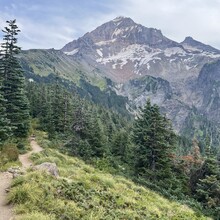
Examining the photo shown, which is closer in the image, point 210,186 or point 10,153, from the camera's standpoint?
point 10,153

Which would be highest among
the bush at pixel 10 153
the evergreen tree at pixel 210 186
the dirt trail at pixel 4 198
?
the dirt trail at pixel 4 198

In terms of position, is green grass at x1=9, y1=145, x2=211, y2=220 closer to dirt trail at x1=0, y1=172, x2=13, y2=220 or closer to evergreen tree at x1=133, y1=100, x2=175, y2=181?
dirt trail at x1=0, y1=172, x2=13, y2=220

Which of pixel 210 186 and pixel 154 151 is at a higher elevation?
pixel 154 151

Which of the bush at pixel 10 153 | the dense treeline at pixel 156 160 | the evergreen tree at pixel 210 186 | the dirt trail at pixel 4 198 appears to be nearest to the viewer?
the dirt trail at pixel 4 198

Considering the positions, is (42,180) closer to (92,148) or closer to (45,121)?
(92,148)

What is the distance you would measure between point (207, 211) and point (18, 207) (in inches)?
988

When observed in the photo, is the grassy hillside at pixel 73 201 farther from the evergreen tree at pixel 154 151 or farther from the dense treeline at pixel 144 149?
the evergreen tree at pixel 154 151

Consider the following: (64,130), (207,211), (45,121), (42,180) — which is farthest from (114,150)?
(42,180)

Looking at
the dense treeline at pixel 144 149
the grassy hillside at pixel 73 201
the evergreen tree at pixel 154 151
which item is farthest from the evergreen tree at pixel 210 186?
the grassy hillside at pixel 73 201

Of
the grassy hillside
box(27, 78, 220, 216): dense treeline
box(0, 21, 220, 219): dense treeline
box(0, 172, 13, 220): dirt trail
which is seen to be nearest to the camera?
box(0, 172, 13, 220): dirt trail

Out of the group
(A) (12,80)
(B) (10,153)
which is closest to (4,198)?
(B) (10,153)

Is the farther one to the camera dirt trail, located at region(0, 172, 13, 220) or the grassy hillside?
the grassy hillside

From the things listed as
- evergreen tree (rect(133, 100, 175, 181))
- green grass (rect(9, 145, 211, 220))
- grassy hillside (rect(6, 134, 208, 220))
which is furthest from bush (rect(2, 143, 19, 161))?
evergreen tree (rect(133, 100, 175, 181))

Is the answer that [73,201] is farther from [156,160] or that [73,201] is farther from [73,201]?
[156,160]
